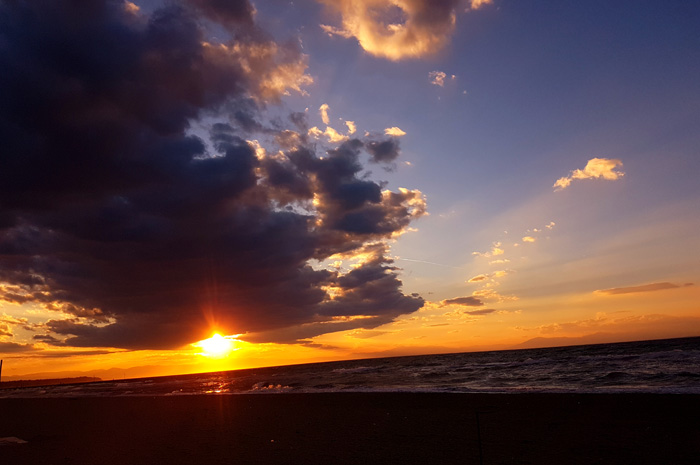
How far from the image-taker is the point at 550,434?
12.3 metres

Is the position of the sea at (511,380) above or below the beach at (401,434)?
below

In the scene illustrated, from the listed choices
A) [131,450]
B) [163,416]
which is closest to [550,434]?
[131,450]

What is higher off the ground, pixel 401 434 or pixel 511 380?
pixel 401 434

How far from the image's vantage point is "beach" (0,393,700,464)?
10.6m

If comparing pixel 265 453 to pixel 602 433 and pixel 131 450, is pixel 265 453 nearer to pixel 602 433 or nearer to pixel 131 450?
pixel 131 450

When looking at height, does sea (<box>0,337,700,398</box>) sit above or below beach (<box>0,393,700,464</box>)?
below

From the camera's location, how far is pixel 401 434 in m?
13.4

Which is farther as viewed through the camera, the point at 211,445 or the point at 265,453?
the point at 211,445

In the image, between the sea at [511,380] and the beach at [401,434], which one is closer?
the beach at [401,434]

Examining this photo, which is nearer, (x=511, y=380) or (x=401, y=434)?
(x=401, y=434)

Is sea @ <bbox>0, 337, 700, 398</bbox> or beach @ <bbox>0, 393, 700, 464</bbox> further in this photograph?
sea @ <bbox>0, 337, 700, 398</bbox>

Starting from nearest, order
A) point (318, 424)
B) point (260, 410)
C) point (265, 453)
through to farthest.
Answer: point (265, 453) → point (318, 424) → point (260, 410)

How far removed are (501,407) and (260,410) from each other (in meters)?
11.7

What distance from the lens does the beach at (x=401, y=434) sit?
416 inches
